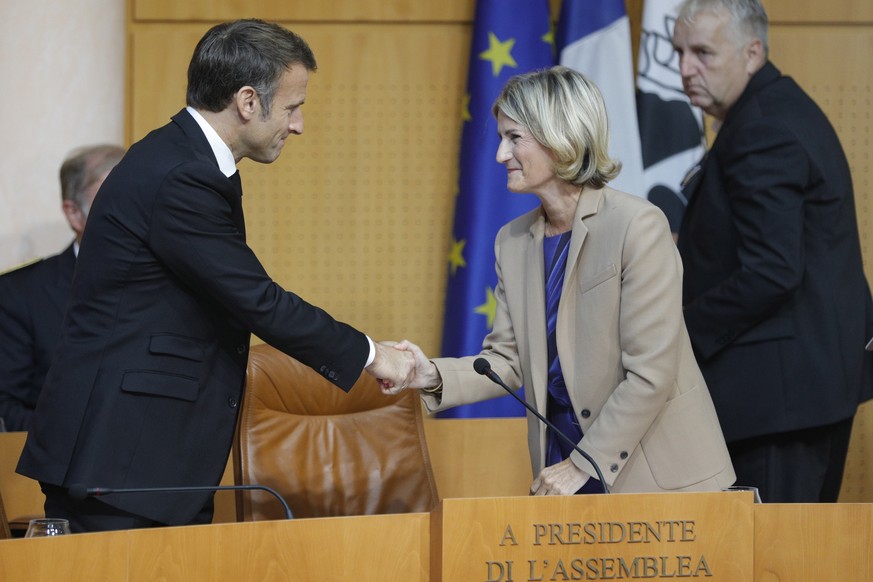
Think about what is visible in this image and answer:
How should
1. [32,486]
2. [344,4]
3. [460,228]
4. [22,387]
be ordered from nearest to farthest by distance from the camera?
[32,486]
[22,387]
[460,228]
[344,4]

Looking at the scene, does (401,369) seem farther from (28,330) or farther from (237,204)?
(28,330)

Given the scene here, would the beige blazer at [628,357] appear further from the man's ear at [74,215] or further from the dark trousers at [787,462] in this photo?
the man's ear at [74,215]

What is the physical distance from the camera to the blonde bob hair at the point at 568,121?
2.75 metres

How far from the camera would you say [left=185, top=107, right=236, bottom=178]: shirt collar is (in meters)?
2.60

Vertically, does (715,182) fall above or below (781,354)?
above

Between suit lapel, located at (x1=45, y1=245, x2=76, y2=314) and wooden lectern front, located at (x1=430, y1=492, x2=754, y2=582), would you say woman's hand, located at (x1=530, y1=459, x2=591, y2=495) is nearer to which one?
wooden lectern front, located at (x1=430, y1=492, x2=754, y2=582)

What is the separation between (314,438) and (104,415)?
110cm

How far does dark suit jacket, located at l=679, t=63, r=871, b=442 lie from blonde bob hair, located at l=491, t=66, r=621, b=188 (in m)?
0.76

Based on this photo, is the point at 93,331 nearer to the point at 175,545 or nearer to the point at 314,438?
the point at 175,545

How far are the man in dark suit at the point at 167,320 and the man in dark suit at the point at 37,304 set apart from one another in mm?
1526

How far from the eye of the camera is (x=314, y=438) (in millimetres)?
3418

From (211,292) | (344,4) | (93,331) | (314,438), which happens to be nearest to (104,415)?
(93,331)

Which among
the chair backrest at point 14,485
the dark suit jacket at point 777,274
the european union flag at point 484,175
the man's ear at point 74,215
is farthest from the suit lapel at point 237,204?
the european union flag at point 484,175

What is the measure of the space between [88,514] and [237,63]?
1.03 metres
